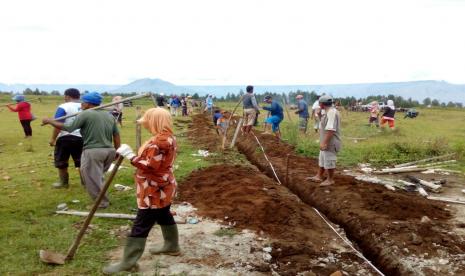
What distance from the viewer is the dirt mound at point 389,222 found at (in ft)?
17.8

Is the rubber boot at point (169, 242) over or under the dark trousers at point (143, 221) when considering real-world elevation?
under

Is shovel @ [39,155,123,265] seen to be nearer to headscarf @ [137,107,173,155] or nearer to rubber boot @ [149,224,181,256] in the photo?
headscarf @ [137,107,173,155]

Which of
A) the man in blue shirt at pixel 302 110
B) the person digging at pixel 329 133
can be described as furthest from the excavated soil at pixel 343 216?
the man in blue shirt at pixel 302 110

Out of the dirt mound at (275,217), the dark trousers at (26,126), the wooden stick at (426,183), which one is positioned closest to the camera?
the dirt mound at (275,217)

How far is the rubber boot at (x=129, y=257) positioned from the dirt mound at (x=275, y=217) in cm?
162

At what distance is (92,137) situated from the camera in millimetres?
6551

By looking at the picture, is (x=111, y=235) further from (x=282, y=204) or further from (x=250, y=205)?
(x=282, y=204)

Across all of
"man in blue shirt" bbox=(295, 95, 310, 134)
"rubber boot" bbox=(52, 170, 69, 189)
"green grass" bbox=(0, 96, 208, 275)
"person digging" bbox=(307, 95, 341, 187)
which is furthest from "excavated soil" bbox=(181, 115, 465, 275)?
"man in blue shirt" bbox=(295, 95, 310, 134)

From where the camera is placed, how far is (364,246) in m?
6.22

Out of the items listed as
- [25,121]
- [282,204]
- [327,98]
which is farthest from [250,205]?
[25,121]

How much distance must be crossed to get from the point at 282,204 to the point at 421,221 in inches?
83.5

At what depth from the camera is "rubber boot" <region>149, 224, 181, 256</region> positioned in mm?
5000

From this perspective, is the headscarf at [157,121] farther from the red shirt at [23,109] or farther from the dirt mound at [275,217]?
the red shirt at [23,109]

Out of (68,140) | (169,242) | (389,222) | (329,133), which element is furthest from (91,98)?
(389,222)
